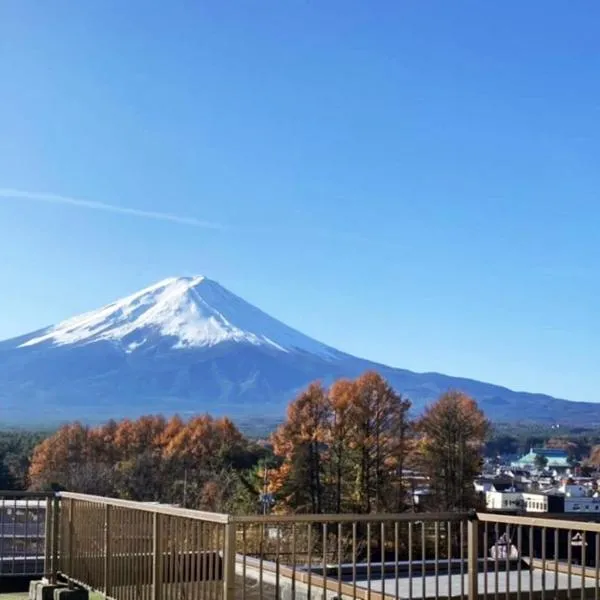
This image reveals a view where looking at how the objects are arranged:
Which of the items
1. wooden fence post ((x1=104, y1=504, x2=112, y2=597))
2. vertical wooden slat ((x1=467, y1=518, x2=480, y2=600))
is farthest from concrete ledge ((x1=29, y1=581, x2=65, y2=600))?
vertical wooden slat ((x1=467, y1=518, x2=480, y2=600))

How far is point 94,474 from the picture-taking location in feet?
123

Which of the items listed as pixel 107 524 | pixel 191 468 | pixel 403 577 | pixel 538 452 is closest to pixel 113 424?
pixel 191 468

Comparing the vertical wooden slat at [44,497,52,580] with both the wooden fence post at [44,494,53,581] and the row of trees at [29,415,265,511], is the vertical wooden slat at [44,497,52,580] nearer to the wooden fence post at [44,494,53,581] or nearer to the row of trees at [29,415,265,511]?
the wooden fence post at [44,494,53,581]

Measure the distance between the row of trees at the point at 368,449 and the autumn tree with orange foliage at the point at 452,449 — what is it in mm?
36

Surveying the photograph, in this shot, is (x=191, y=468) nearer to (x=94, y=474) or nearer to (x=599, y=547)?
(x=94, y=474)

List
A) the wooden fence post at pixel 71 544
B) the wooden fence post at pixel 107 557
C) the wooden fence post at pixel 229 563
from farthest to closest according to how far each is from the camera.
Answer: the wooden fence post at pixel 71 544, the wooden fence post at pixel 107 557, the wooden fence post at pixel 229 563

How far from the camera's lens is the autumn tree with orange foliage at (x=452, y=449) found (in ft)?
116

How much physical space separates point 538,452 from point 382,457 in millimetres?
111373

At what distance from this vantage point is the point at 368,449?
35.1 metres

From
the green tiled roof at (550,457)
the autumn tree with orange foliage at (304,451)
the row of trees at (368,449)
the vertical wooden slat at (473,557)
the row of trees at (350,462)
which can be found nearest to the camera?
the vertical wooden slat at (473,557)

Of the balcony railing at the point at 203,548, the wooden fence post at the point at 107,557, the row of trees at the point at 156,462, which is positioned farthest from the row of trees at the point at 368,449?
the wooden fence post at the point at 107,557

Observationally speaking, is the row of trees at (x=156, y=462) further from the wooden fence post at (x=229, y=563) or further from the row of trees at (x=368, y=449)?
the wooden fence post at (x=229, y=563)

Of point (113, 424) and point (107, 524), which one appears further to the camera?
point (113, 424)

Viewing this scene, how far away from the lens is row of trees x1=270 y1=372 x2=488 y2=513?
34812mm
